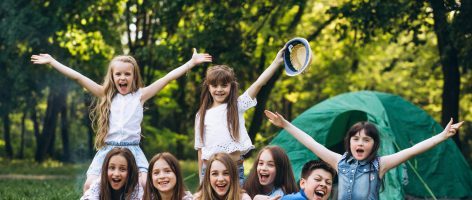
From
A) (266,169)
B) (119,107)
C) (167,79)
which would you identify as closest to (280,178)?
(266,169)

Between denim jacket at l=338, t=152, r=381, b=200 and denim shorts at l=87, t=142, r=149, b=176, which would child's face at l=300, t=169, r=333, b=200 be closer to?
denim jacket at l=338, t=152, r=381, b=200

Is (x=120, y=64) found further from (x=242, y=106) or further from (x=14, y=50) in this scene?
(x=14, y=50)

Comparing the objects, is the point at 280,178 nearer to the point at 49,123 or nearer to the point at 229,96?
the point at 229,96

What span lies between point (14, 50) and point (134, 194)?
12990mm

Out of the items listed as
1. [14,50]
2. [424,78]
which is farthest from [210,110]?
[424,78]

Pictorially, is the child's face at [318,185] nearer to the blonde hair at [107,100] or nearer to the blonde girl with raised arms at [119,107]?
the blonde girl with raised arms at [119,107]

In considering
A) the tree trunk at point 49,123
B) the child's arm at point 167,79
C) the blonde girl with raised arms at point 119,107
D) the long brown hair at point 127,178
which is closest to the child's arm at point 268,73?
the child's arm at point 167,79

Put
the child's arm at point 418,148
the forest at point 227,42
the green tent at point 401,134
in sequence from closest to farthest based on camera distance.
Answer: the child's arm at point 418,148 → the green tent at point 401,134 → the forest at point 227,42

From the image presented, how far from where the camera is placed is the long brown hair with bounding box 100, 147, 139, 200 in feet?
19.5

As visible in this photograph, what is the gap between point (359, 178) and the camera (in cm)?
588

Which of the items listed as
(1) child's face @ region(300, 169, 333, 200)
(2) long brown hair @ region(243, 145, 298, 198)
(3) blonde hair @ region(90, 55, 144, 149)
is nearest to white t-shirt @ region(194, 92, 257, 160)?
(2) long brown hair @ region(243, 145, 298, 198)

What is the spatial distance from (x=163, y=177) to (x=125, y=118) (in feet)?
3.16

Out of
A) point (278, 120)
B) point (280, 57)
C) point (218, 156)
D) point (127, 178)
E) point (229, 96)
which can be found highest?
point (280, 57)

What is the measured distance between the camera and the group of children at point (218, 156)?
561 centimetres
